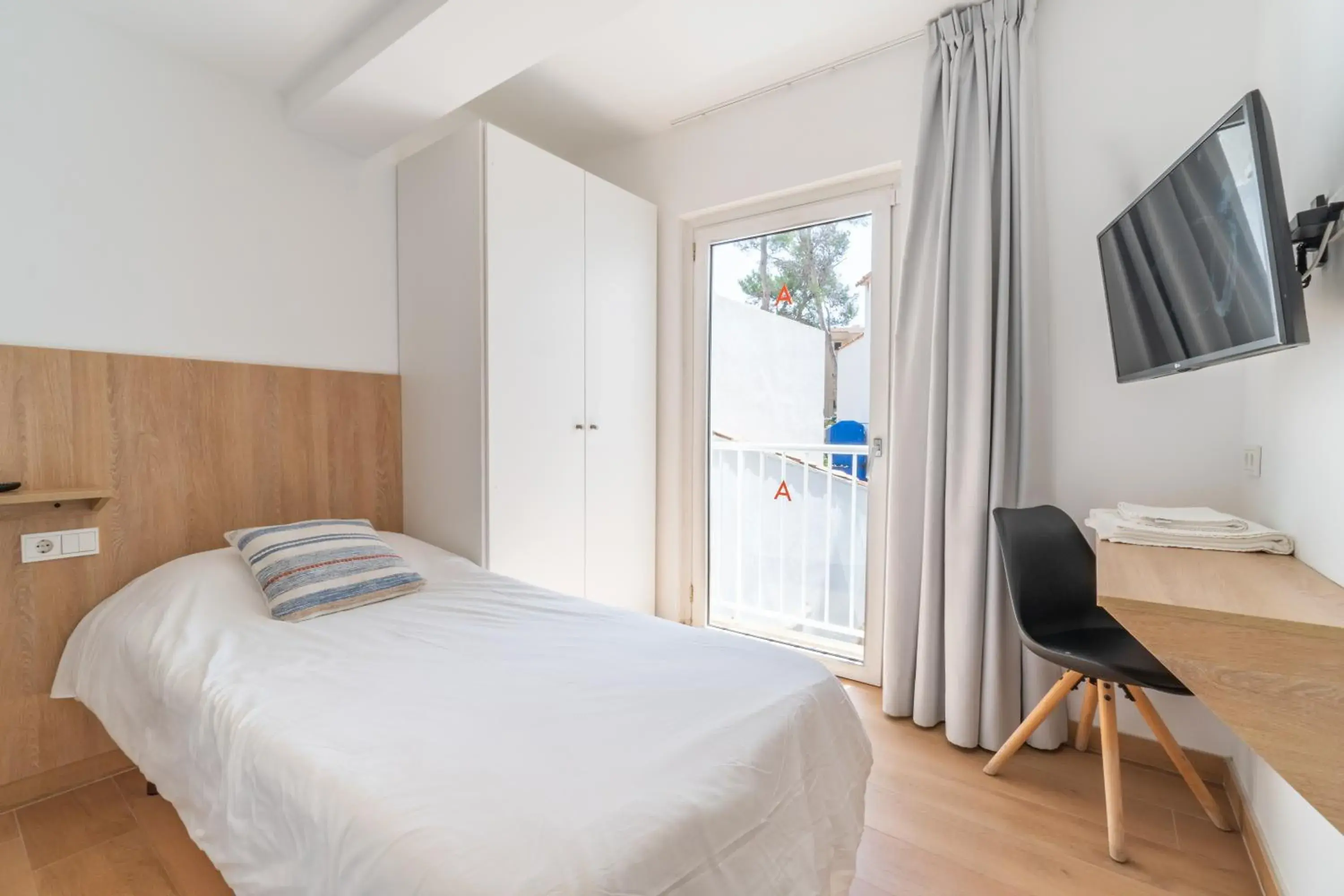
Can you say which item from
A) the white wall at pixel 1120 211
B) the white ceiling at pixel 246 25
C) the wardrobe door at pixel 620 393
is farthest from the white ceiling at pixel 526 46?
the white wall at pixel 1120 211

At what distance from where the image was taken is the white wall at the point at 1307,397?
3.94ft

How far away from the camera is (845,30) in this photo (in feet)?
7.67

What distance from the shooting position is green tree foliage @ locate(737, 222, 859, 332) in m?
2.79

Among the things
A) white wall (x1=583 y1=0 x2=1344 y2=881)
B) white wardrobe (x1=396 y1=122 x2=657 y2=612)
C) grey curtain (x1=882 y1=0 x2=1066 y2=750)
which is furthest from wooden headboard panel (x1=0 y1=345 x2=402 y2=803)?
white wall (x1=583 y1=0 x2=1344 y2=881)

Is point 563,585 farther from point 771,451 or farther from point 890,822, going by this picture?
point 890,822

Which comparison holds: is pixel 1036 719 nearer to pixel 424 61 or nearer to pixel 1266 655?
pixel 1266 655

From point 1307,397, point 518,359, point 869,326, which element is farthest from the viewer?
point 869,326

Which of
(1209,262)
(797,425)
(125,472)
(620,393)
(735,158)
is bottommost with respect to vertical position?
(125,472)

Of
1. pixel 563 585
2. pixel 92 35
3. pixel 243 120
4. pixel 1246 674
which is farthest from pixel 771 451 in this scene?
pixel 92 35

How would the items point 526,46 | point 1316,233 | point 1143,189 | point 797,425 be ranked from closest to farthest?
1. point 1316,233
2. point 526,46
3. point 1143,189
4. point 797,425

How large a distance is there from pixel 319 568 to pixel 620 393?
154cm

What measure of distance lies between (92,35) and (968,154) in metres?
3.01

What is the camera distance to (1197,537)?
1.47 m

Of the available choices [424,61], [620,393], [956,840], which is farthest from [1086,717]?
[424,61]
